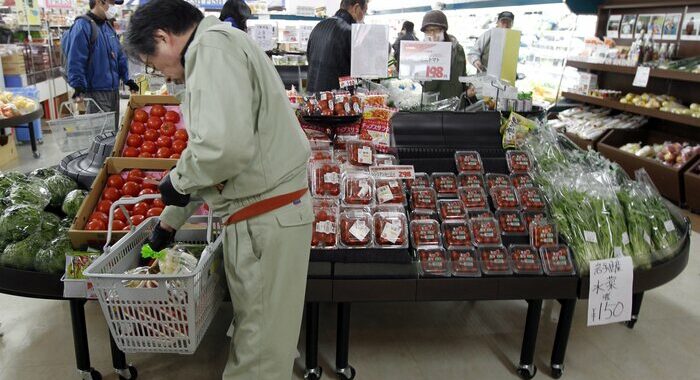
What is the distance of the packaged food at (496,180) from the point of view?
8.75 ft

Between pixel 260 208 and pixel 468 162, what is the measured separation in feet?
4.50

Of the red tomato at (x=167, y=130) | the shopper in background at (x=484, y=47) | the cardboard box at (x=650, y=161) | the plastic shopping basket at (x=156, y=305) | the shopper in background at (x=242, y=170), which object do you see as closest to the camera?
the shopper in background at (x=242, y=170)

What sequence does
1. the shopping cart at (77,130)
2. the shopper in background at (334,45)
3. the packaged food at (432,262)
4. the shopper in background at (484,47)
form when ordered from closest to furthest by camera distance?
1. the packaged food at (432,262)
2. the shopping cart at (77,130)
3. the shopper in background at (334,45)
4. the shopper in background at (484,47)

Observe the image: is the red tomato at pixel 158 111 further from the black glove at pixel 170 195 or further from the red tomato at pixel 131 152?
the black glove at pixel 170 195

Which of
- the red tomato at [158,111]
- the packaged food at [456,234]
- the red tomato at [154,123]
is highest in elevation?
the red tomato at [158,111]

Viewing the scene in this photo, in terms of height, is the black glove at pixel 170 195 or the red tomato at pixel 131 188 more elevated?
the black glove at pixel 170 195

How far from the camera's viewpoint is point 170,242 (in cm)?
218

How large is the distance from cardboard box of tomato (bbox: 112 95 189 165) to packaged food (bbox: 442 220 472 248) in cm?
142

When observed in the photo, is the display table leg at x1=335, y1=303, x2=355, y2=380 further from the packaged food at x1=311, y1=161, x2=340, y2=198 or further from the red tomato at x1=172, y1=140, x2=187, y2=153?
the red tomato at x1=172, y1=140, x2=187, y2=153

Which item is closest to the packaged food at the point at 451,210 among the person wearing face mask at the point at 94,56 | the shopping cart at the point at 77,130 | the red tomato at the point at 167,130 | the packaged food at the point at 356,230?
the packaged food at the point at 356,230

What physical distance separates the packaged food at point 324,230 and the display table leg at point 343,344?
0.28 m

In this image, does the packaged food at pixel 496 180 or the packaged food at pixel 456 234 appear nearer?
the packaged food at pixel 456 234

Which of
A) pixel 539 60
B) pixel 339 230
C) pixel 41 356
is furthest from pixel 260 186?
pixel 539 60

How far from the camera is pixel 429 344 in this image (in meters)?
2.70
